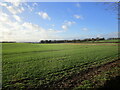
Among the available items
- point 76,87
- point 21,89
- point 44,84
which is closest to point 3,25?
point 21,89

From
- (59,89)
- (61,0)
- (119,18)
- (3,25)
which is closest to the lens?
(59,89)

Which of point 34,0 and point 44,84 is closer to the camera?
point 44,84

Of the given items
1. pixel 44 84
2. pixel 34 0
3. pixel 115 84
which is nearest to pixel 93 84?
pixel 115 84

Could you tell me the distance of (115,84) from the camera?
446cm

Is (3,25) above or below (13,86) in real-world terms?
above

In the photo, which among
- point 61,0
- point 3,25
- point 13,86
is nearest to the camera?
point 13,86

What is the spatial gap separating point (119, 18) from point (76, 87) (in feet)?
26.3

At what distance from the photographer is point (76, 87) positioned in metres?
4.47

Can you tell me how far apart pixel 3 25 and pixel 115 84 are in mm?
9139

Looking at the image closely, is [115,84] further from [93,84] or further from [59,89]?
[59,89]

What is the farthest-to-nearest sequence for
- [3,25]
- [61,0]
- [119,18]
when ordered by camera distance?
[119,18], [61,0], [3,25]

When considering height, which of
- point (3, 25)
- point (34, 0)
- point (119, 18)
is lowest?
point (3, 25)

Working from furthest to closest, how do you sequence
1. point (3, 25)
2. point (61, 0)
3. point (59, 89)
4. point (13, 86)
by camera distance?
point (61, 0), point (3, 25), point (13, 86), point (59, 89)

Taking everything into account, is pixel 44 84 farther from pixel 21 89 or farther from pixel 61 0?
pixel 61 0
